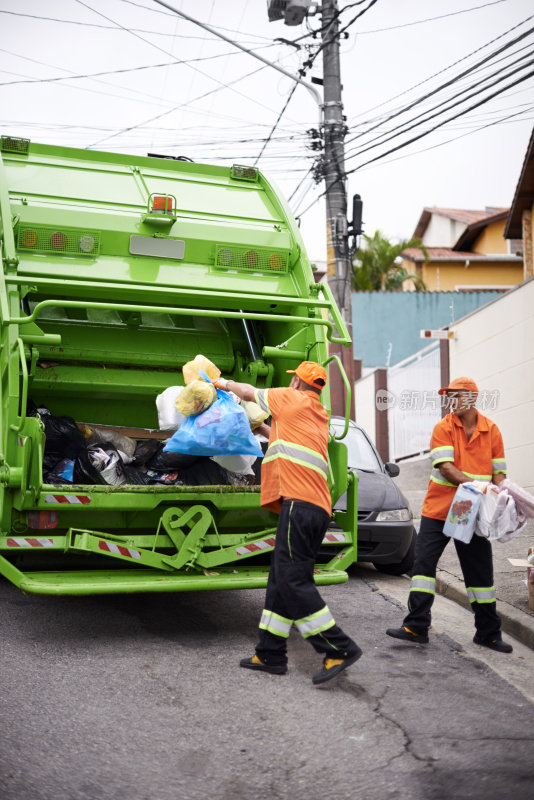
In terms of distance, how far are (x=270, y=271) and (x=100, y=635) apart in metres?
2.73

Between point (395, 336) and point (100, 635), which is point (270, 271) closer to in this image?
point (100, 635)

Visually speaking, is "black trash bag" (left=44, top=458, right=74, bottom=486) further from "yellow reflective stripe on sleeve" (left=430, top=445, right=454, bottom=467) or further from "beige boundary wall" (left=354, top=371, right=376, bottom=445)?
"beige boundary wall" (left=354, top=371, right=376, bottom=445)

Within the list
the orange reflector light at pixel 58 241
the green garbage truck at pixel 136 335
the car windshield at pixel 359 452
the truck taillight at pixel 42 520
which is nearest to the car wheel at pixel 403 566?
the green garbage truck at pixel 136 335

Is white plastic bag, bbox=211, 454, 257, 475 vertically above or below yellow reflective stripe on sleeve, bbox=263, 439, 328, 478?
below

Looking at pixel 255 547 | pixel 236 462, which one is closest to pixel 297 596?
pixel 255 547

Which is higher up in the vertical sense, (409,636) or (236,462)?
(236,462)

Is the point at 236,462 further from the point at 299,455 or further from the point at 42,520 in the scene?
the point at 42,520

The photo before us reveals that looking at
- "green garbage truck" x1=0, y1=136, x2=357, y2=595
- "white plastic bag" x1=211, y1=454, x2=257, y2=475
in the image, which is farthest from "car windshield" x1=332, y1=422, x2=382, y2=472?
"white plastic bag" x1=211, y1=454, x2=257, y2=475

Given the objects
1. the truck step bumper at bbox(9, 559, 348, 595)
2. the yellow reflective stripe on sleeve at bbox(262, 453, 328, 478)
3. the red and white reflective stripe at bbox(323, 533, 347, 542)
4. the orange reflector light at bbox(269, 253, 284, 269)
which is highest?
the orange reflector light at bbox(269, 253, 284, 269)

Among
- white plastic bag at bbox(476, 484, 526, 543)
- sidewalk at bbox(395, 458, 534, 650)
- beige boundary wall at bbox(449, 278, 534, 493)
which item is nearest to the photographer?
white plastic bag at bbox(476, 484, 526, 543)

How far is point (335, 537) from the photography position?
5.55m

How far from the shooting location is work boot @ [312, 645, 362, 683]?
4418 millimetres

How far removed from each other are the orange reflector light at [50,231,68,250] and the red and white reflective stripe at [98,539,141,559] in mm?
2040

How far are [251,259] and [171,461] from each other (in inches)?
61.8
